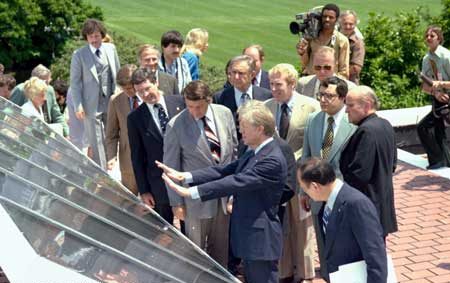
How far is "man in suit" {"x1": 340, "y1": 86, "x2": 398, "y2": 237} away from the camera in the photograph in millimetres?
5914

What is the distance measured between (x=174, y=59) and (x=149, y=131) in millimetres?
2167

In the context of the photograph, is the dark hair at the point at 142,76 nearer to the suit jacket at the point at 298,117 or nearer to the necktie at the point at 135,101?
the necktie at the point at 135,101

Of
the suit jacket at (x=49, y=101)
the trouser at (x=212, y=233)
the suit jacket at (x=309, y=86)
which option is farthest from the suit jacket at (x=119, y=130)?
the suit jacket at (x=49, y=101)

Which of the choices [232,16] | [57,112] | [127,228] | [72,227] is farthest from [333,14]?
[232,16]

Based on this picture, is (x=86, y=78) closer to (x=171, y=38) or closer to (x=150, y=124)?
(x=171, y=38)

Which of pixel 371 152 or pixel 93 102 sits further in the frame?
pixel 93 102

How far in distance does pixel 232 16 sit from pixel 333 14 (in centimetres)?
2253

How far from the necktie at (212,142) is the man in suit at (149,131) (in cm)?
56

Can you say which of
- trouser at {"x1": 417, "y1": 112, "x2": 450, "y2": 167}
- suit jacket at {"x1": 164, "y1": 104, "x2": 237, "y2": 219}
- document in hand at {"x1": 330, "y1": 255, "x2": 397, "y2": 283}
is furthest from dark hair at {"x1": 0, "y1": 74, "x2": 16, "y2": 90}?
document in hand at {"x1": 330, "y1": 255, "x2": 397, "y2": 283}

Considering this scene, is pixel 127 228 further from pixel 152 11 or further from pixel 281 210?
pixel 152 11

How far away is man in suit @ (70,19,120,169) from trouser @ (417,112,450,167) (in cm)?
404

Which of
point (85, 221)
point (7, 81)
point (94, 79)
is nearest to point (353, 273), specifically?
point (85, 221)

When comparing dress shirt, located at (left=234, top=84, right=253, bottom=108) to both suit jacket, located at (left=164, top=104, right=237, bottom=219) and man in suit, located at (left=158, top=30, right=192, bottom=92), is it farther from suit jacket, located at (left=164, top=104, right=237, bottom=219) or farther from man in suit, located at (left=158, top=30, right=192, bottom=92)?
man in suit, located at (left=158, top=30, right=192, bottom=92)

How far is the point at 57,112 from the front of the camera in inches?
395
